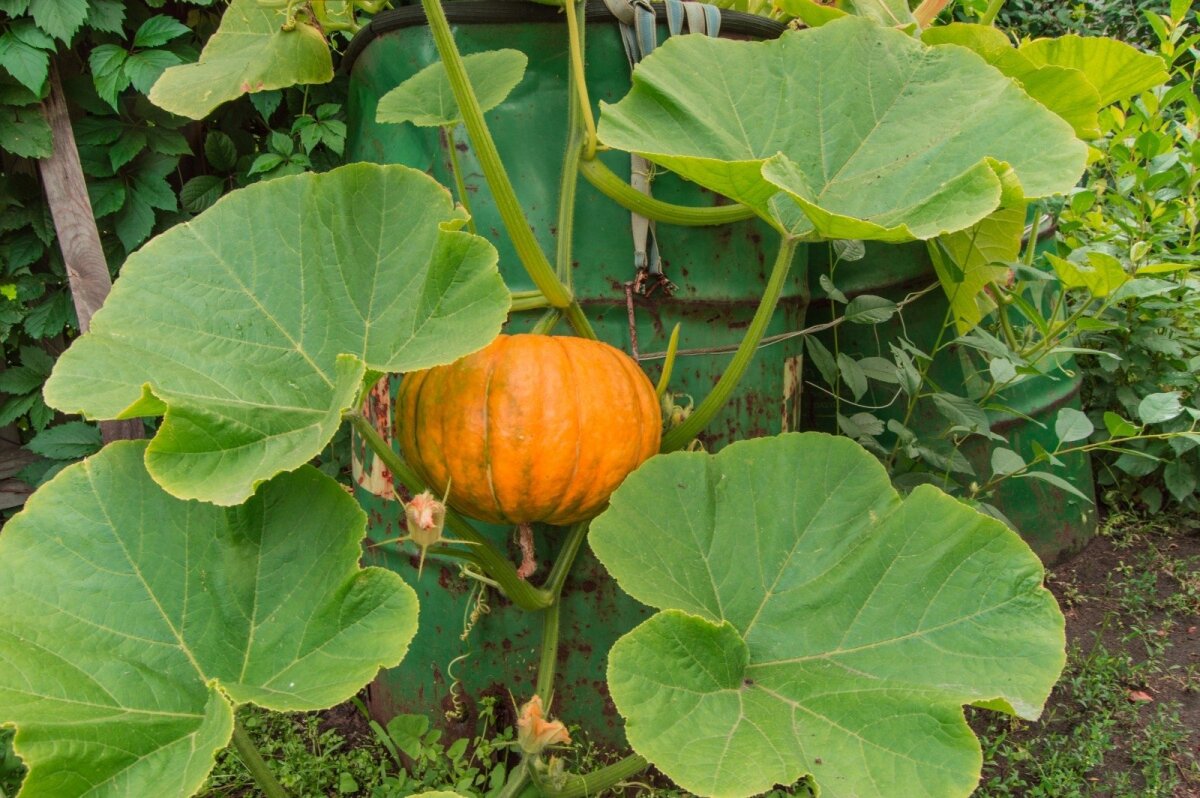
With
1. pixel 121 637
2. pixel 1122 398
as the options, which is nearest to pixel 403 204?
pixel 121 637

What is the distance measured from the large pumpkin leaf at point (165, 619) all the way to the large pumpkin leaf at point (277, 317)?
99mm

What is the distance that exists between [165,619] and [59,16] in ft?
4.25

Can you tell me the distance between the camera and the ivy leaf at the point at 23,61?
5.76ft

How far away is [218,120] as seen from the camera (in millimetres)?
2088

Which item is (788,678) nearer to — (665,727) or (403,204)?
(665,727)

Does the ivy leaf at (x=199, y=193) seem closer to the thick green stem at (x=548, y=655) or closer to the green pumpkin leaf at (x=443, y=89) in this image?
the green pumpkin leaf at (x=443, y=89)

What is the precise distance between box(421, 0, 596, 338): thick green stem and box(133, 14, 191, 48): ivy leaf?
87 cm

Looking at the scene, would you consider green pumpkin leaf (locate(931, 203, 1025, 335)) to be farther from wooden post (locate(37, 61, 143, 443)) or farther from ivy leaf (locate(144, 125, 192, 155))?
wooden post (locate(37, 61, 143, 443))

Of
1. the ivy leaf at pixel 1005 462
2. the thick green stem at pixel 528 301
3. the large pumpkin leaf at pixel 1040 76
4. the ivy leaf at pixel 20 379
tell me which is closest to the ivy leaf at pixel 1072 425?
the ivy leaf at pixel 1005 462

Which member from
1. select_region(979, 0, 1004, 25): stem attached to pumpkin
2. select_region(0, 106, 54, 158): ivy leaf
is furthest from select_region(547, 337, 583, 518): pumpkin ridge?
select_region(0, 106, 54, 158): ivy leaf

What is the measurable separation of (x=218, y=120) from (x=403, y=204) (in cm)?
110

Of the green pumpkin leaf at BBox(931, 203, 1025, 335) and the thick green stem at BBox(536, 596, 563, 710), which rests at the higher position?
the green pumpkin leaf at BBox(931, 203, 1025, 335)

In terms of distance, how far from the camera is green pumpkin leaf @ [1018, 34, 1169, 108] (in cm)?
159

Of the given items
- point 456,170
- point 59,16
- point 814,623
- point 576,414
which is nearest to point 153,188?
point 59,16
